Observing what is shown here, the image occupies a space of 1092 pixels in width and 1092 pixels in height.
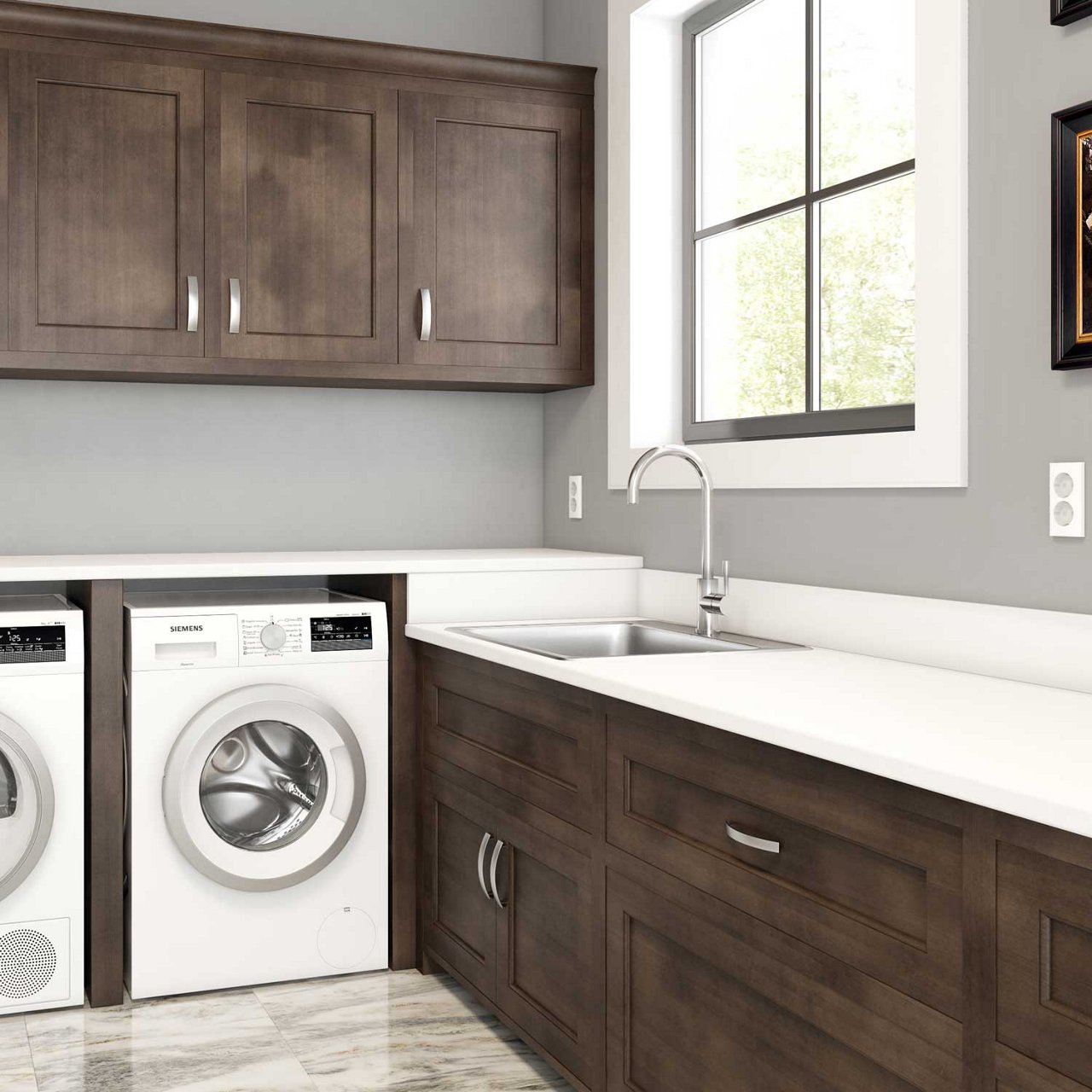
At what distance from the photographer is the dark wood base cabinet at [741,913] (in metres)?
1.29

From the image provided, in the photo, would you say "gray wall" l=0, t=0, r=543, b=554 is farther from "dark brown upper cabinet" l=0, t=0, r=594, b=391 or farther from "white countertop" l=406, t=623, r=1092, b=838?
"white countertop" l=406, t=623, r=1092, b=838

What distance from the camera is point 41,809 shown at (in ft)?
9.00

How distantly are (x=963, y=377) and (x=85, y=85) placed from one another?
211 cm

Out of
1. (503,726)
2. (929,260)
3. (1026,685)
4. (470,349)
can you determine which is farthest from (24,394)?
(1026,685)

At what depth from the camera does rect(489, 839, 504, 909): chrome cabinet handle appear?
8.46ft

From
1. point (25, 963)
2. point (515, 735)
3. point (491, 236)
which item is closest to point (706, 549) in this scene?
point (515, 735)

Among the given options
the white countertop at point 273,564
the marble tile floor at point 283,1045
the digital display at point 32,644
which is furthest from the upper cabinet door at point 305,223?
the marble tile floor at point 283,1045

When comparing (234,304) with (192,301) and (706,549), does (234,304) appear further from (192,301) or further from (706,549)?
(706,549)

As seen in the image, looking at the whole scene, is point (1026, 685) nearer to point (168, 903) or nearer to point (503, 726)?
point (503, 726)

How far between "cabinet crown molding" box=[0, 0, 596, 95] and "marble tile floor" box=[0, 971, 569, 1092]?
221 centimetres

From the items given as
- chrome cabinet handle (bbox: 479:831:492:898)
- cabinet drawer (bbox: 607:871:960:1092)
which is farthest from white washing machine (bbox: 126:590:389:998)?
cabinet drawer (bbox: 607:871:960:1092)

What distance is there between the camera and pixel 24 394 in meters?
3.28

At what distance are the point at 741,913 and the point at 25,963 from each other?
1784 mm

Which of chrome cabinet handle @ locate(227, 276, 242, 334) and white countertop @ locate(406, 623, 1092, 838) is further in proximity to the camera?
chrome cabinet handle @ locate(227, 276, 242, 334)
